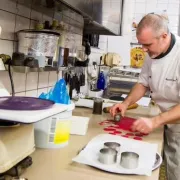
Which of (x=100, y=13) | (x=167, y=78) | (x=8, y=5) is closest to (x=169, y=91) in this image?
(x=167, y=78)

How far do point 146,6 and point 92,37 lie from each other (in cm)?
163

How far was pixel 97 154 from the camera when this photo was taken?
102cm

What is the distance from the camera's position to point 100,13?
6.13ft

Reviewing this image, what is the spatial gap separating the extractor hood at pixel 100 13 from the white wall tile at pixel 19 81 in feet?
1.50

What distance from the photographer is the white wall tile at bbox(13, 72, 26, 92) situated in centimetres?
137

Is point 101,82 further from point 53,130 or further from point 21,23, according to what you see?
point 53,130

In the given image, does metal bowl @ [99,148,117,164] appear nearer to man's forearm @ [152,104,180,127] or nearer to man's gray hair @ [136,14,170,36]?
man's forearm @ [152,104,180,127]

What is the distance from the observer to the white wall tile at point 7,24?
1211 mm

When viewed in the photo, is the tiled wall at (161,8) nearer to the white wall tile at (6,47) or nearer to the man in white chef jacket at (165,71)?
the man in white chef jacket at (165,71)

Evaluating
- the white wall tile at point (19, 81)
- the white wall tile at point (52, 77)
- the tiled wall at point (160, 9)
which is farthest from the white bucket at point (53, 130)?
the tiled wall at point (160, 9)

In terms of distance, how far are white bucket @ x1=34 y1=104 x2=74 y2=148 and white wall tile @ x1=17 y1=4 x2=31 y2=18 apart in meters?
0.63

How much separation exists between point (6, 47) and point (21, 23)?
18cm

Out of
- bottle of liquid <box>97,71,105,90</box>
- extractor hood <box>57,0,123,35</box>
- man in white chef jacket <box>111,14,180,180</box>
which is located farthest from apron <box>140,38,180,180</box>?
bottle of liquid <box>97,71,105,90</box>

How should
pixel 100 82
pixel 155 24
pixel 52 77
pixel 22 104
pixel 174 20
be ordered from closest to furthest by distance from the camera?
1. pixel 22 104
2. pixel 155 24
3. pixel 52 77
4. pixel 100 82
5. pixel 174 20
